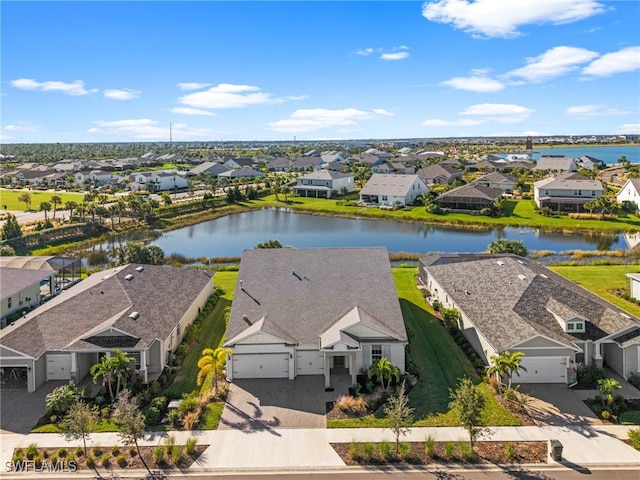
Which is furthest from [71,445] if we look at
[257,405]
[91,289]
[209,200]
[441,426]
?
[209,200]

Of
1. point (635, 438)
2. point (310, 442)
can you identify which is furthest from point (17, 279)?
point (635, 438)

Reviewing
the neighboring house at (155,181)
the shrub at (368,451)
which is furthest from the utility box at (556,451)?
the neighboring house at (155,181)

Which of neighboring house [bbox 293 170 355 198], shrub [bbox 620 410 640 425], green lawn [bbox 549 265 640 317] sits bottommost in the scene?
shrub [bbox 620 410 640 425]

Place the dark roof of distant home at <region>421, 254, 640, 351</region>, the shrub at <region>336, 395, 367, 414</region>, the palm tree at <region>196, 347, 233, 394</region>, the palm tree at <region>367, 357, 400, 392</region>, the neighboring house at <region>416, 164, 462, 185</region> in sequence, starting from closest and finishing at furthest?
the shrub at <region>336, 395, 367, 414</region> < the palm tree at <region>367, 357, 400, 392</region> < the palm tree at <region>196, 347, 233, 394</region> < the dark roof of distant home at <region>421, 254, 640, 351</region> < the neighboring house at <region>416, 164, 462, 185</region>

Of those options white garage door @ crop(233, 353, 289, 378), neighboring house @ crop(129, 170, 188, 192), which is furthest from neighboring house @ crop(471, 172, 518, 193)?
white garage door @ crop(233, 353, 289, 378)

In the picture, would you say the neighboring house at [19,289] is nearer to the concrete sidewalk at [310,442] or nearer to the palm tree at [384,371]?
the concrete sidewalk at [310,442]

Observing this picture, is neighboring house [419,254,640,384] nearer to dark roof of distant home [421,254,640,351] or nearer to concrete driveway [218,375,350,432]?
dark roof of distant home [421,254,640,351]

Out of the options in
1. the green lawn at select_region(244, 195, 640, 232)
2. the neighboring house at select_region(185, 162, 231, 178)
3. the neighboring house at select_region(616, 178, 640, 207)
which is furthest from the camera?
the neighboring house at select_region(185, 162, 231, 178)
